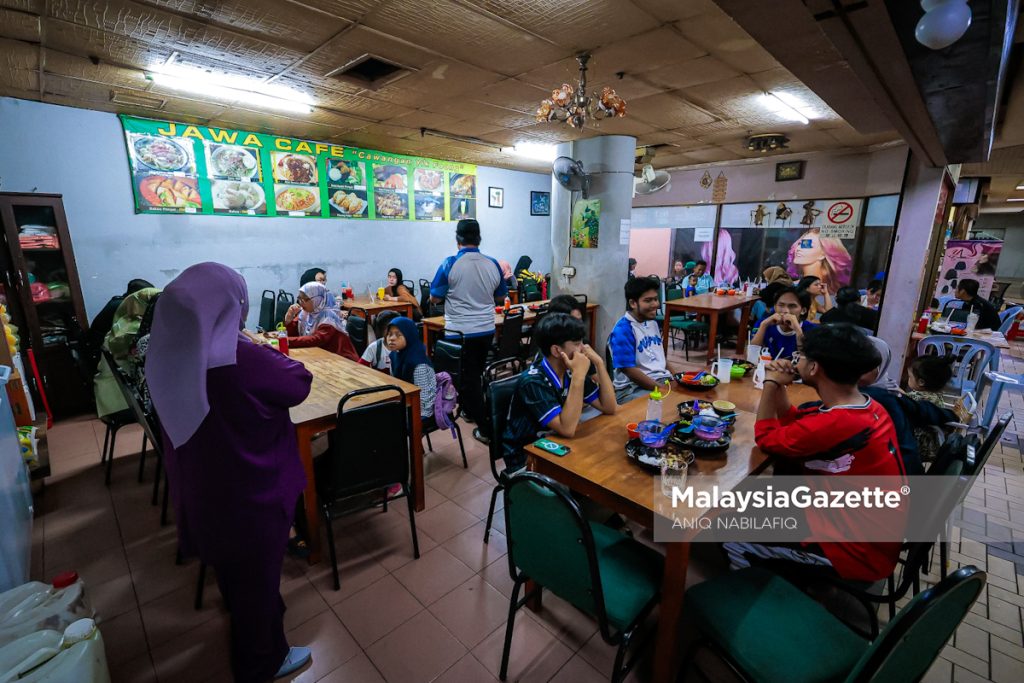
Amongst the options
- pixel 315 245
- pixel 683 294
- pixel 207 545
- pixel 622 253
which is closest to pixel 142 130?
pixel 315 245

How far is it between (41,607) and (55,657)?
30 centimetres

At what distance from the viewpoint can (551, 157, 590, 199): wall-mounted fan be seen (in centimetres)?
521

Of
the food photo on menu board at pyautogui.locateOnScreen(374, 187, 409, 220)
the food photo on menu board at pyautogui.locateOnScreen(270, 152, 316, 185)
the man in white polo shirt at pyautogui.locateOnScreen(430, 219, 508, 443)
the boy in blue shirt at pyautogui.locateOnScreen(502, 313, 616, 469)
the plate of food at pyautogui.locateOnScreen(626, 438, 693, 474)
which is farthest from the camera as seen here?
the food photo on menu board at pyautogui.locateOnScreen(374, 187, 409, 220)

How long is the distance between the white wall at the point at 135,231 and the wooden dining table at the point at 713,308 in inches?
158

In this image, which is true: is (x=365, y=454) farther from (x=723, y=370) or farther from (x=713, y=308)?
(x=713, y=308)

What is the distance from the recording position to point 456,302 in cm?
396

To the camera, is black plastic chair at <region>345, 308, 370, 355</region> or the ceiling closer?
the ceiling

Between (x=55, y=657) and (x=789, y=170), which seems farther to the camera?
(x=789, y=170)

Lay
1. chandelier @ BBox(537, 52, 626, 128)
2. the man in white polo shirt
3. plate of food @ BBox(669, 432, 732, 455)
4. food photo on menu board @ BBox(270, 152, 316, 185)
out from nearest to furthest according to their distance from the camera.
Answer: plate of food @ BBox(669, 432, 732, 455) → chandelier @ BBox(537, 52, 626, 128) → the man in white polo shirt → food photo on menu board @ BBox(270, 152, 316, 185)

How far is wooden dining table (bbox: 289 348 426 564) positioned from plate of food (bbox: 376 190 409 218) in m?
3.92

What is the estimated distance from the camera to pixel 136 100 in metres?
4.03

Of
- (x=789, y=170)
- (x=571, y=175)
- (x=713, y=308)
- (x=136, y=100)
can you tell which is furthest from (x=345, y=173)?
(x=789, y=170)

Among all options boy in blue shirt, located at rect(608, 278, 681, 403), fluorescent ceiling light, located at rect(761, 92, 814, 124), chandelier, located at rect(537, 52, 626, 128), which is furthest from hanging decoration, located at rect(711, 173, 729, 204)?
boy in blue shirt, located at rect(608, 278, 681, 403)

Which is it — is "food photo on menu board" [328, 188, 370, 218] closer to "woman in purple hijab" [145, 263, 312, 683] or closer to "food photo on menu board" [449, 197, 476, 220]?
"food photo on menu board" [449, 197, 476, 220]
